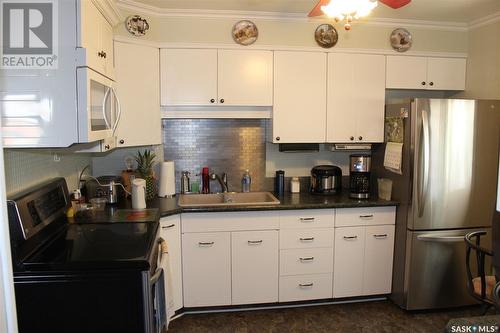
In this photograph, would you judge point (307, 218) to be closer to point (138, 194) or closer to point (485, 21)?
point (138, 194)

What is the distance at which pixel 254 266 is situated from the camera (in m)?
2.90

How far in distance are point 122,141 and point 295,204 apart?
1.37m

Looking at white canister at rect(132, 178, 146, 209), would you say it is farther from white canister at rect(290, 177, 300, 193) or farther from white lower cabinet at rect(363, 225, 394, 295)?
white lower cabinet at rect(363, 225, 394, 295)

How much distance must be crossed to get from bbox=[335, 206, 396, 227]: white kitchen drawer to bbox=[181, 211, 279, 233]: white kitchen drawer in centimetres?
52

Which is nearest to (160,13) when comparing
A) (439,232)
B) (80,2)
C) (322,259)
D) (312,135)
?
(80,2)

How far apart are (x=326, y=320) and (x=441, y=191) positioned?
130cm

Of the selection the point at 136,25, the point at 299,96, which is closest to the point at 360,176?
the point at 299,96

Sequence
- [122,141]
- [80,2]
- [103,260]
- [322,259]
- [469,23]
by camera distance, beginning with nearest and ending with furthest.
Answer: [103,260] < [80,2] < [122,141] < [322,259] < [469,23]

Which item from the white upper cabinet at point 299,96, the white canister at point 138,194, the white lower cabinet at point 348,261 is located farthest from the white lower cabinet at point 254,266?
the white upper cabinet at point 299,96

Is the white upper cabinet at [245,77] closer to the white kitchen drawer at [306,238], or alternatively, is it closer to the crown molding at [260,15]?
the crown molding at [260,15]

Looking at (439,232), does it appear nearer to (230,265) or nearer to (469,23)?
(230,265)

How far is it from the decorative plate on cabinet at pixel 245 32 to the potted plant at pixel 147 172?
1.18m

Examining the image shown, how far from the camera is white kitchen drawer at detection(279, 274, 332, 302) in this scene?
2965 millimetres

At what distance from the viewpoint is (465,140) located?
2857mm
